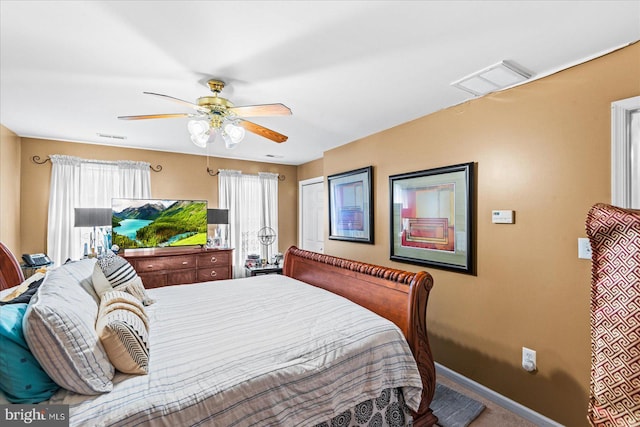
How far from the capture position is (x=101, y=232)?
12.9ft

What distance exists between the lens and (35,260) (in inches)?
131

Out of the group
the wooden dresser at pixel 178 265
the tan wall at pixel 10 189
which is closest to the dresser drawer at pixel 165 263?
the wooden dresser at pixel 178 265

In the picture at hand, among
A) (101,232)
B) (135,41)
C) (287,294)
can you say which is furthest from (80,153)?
(287,294)

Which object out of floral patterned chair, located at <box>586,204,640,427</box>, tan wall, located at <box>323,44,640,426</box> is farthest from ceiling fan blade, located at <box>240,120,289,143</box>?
floral patterned chair, located at <box>586,204,640,427</box>

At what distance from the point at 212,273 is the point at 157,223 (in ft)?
3.39

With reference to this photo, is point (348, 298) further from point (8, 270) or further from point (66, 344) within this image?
point (8, 270)

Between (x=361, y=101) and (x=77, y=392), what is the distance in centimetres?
259

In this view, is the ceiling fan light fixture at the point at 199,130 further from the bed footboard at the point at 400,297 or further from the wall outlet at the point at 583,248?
the wall outlet at the point at 583,248

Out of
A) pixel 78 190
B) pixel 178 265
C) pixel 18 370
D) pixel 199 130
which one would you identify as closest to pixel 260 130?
pixel 199 130

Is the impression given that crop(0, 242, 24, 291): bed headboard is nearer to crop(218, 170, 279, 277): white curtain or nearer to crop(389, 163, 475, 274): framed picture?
crop(218, 170, 279, 277): white curtain

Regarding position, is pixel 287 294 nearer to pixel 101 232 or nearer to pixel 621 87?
pixel 621 87

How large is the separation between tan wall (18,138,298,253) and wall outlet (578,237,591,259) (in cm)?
443

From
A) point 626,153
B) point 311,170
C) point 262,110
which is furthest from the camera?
point 311,170

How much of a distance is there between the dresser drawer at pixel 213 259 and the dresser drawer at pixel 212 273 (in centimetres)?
6
